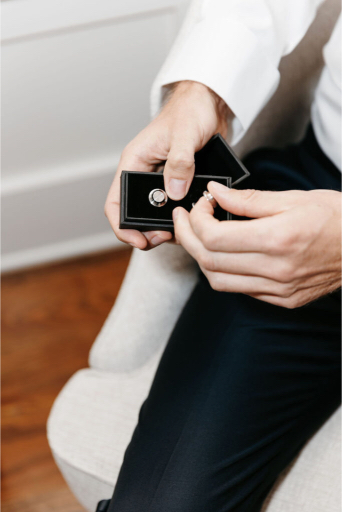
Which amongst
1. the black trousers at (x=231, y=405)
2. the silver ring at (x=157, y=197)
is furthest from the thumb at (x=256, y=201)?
the black trousers at (x=231, y=405)

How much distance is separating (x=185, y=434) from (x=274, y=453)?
0.44ft

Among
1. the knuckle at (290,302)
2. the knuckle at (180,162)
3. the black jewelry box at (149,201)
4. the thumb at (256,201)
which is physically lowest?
the knuckle at (290,302)

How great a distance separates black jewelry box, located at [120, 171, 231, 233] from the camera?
0.65 m

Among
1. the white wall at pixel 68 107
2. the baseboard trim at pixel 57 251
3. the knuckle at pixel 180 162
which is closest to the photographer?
the knuckle at pixel 180 162

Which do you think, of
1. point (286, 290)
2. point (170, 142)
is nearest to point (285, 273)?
point (286, 290)

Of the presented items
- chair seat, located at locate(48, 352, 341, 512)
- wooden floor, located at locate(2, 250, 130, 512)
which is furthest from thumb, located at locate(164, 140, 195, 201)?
wooden floor, located at locate(2, 250, 130, 512)

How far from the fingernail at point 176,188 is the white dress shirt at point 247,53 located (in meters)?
0.17

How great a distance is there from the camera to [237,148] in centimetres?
87

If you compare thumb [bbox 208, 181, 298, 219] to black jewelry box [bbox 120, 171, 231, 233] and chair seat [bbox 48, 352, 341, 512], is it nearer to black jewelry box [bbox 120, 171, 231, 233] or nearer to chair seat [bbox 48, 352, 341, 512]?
black jewelry box [bbox 120, 171, 231, 233]

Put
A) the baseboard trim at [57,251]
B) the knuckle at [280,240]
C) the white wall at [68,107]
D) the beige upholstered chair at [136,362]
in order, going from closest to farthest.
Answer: the knuckle at [280,240] < the beige upholstered chair at [136,362] < the white wall at [68,107] < the baseboard trim at [57,251]

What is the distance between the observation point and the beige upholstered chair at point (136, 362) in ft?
2.48

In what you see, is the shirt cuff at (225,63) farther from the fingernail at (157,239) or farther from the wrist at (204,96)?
the fingernail at (157,239)

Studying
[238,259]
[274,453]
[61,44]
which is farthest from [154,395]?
[61,44]

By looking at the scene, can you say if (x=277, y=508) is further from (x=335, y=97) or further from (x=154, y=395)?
(x=335, y=97)
